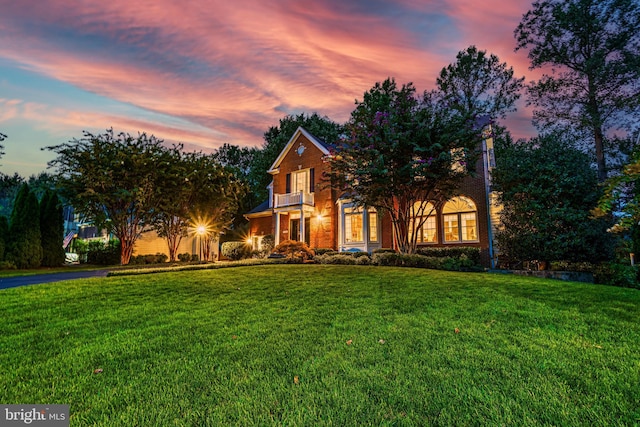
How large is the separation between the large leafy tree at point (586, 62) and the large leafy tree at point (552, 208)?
640cm

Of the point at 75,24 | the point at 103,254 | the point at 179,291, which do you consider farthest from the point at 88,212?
the point at 179,291

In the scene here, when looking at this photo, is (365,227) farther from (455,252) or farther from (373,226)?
(455,252)

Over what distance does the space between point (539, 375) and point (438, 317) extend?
71.2 inches

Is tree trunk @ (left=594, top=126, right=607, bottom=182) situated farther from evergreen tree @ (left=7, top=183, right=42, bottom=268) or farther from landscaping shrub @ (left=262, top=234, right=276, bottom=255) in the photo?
evergreen tree @ (left=7, top=183, right=42, bottom=268)

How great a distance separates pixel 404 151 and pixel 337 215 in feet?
24.0

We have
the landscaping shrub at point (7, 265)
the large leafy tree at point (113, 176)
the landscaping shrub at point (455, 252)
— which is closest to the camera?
the landscaping shrub at point (7, 265)

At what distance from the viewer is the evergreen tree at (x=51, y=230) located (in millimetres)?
15461

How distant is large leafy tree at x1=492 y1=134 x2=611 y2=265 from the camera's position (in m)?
10.1

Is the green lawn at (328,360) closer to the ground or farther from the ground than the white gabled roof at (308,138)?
closer to the ground

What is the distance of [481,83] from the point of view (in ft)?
82.4

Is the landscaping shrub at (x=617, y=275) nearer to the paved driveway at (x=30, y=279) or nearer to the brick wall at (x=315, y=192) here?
the brick wall at (x=315, y=192)

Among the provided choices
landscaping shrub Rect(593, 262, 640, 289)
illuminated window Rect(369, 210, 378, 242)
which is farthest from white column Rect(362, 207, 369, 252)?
landscaping shrub Rect(593, 262, 640, 289)

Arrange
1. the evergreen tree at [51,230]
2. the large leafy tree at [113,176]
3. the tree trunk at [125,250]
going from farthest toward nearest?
the tree trunk at [125,250], the evergreen tree at [51,230], the large leafy tree at [113,176]

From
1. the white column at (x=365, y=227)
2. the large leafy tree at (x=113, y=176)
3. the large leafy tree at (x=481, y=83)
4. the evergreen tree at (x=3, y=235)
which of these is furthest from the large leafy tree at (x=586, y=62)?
the evergreen tree at (x=3, y=235)
